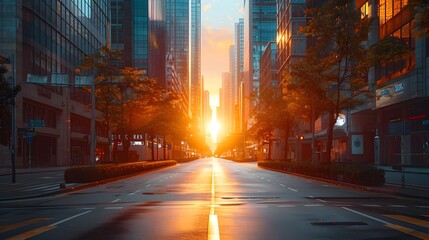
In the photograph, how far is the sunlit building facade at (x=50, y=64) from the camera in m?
56.2

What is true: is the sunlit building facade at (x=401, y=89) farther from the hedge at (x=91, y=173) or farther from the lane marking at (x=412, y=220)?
the lane marking at (x=412, y=220)

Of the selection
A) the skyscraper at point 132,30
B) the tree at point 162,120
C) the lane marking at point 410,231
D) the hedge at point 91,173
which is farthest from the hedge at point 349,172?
the skyscraper at point 132,30

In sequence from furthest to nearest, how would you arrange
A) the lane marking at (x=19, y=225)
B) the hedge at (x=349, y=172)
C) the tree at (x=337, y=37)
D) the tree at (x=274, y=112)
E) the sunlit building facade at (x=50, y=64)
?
the tree at (x=274, y=112) → the sunlit building facade at (x=50, y=64) → the tree at (x=337, y=37) → the hedge at (x=349, y=172) → the lane marking at (x=19, y=225)

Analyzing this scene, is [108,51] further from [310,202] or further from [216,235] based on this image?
[216,235]

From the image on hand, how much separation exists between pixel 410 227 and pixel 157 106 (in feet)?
150

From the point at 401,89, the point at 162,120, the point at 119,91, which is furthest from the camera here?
the point at 162,120

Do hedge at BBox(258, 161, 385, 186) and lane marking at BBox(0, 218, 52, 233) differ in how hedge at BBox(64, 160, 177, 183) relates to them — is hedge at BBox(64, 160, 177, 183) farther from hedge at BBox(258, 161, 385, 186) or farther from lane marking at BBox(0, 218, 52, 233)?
lane marking at BBox(0, 218, 52, 233)

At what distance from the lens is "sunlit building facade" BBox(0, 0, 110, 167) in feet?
184

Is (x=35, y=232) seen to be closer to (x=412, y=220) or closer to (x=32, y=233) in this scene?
(x=32, y=233)

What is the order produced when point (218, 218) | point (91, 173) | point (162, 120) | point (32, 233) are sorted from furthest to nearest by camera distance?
point (162, 120), point (91, 173), point (218, 218), point (32, 233)

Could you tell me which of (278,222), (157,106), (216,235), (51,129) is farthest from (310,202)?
(51,129)

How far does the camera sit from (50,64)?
66.4 metres

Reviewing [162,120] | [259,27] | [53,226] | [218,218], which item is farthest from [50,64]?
[259,27]

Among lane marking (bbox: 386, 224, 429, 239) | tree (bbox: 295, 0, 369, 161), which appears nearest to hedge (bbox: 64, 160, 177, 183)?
tree (bbox: 295, 0, 369, 161)
